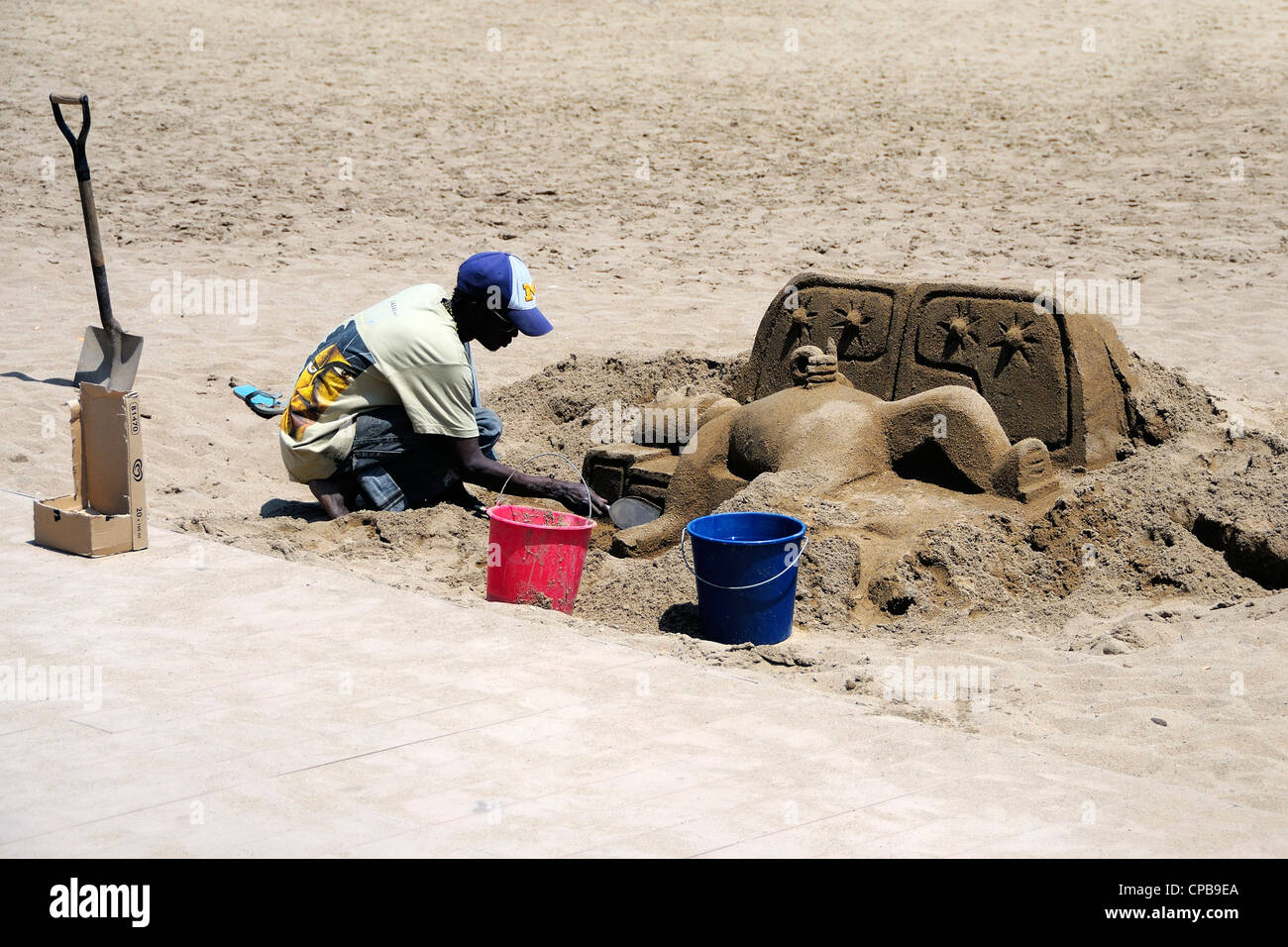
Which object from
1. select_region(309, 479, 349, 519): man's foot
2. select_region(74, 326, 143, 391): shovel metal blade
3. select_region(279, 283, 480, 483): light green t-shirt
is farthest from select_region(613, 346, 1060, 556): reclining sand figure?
select_region(74, 326, 143, 391): shovel metal blade

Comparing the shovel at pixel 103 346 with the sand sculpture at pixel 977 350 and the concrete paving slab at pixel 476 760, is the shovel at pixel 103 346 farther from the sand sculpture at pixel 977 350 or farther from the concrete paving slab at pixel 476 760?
the sand sculpture at pixel 977 350

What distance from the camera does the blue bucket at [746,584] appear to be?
427 centimetres

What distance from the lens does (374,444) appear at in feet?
18.1

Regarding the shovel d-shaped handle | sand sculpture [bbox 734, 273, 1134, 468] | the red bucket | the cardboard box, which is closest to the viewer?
the red bucket

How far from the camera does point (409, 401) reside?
5.29m

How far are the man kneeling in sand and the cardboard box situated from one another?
690 mm

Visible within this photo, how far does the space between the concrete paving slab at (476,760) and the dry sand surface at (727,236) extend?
0.97 feet

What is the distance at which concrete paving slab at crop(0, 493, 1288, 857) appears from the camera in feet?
9.53

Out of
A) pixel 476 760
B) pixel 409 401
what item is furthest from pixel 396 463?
pixel 476 760

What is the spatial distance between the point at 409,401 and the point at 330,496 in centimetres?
61

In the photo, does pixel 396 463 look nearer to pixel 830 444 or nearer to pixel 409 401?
pixel 409 401

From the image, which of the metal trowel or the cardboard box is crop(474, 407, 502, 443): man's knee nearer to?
the metal trowel

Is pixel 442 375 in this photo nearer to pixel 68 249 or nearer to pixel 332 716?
pixel 332 716

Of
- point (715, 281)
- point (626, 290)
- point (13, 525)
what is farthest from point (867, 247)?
point (13, 525)
